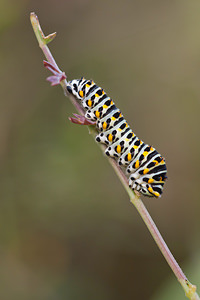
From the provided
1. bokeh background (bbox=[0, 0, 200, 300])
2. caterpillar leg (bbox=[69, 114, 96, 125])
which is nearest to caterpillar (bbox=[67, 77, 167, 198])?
caterpillar leg (bbox=[69, 114, 96, 125])

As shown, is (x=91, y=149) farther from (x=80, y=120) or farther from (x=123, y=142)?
(x=80, y=120)

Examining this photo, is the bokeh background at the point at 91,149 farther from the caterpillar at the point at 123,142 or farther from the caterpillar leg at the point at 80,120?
the caterpillar leg at the point at 80,120

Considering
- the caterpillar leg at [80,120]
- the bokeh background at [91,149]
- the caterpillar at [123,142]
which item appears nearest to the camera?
the caterpillar leg at [80,120]

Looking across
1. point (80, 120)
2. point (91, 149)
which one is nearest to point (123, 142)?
point (80, 120)

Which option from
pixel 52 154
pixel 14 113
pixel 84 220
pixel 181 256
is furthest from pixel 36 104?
pixel 181 256

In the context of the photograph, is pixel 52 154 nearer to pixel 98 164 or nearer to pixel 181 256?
pixel 98 164

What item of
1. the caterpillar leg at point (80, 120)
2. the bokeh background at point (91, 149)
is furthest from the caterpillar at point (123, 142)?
the bokeh background at point (91, 149)

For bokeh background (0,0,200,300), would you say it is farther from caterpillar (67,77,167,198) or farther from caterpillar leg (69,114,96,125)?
caterpillar leg (69,114,96,125)
